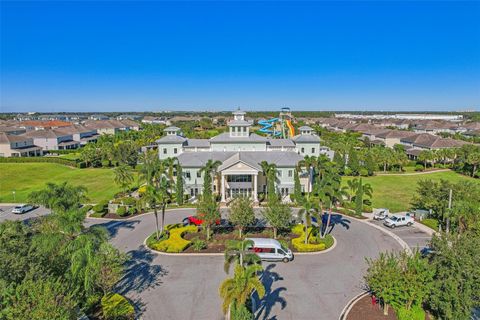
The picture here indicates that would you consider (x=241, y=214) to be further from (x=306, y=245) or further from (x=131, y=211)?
(x=131, y=211)

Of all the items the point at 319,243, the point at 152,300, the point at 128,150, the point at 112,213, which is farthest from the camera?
the point at 128,150

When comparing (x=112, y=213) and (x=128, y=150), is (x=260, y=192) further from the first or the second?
(x=128, y=150)

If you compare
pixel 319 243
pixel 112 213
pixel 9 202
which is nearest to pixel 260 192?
pixel 319 243

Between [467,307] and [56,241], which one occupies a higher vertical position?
[56,241]

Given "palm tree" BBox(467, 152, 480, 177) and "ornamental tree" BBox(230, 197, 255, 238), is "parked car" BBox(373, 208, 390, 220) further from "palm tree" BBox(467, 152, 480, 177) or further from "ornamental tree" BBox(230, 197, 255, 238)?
"palm tree" BBox(467, 152, 480, 177)

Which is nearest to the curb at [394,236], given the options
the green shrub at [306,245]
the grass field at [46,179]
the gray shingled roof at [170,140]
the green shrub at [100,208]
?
the green shrub at [306,245]

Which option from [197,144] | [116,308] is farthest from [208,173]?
[116,308]
